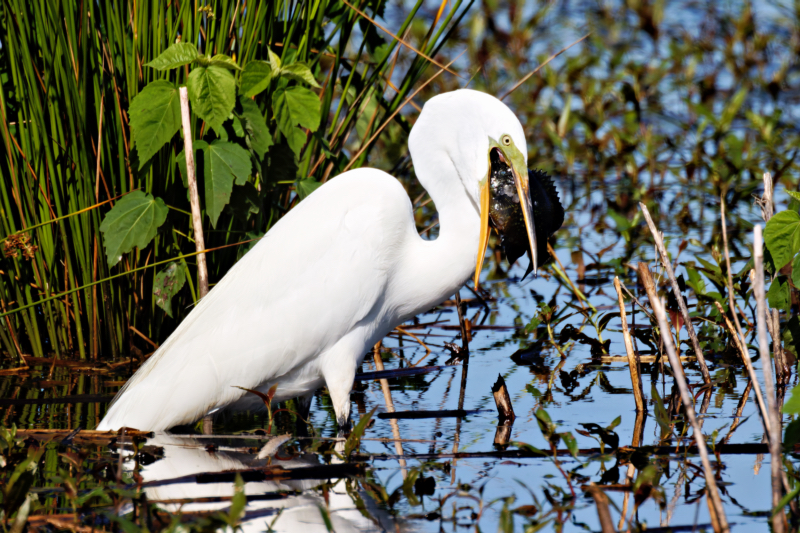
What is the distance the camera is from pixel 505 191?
2.96m

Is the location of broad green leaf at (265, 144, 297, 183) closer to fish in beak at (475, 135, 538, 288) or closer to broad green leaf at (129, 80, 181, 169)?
broad green leaf at (129, 80, 181, 169)

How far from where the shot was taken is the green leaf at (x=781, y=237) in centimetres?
236

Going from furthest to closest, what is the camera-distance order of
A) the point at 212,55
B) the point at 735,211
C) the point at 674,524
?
the point at 735,211 < the point at 212,55 < the point at 674,524

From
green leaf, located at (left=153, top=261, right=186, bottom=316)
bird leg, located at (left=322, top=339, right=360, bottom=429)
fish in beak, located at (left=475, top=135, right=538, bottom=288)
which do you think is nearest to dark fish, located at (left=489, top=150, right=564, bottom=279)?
fish in beak, located at (left=475, top=135, right=538, bottom=288)

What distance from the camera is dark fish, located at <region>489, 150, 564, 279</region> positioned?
295 centimetres

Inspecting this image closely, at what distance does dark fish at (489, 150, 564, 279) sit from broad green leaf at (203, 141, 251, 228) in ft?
2.63

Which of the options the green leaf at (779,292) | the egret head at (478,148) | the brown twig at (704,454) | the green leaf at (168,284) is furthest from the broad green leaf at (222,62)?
the green leaf at (779,292)

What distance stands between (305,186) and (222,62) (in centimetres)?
56

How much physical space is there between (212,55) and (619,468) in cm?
196

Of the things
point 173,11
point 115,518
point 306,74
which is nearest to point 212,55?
point 173,11

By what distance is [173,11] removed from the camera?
3184 millimetres

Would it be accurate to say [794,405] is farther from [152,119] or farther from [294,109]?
[152,119]

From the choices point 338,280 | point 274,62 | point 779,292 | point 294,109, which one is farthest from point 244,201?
point 779,292

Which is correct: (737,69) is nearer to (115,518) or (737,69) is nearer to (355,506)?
(355,506)
